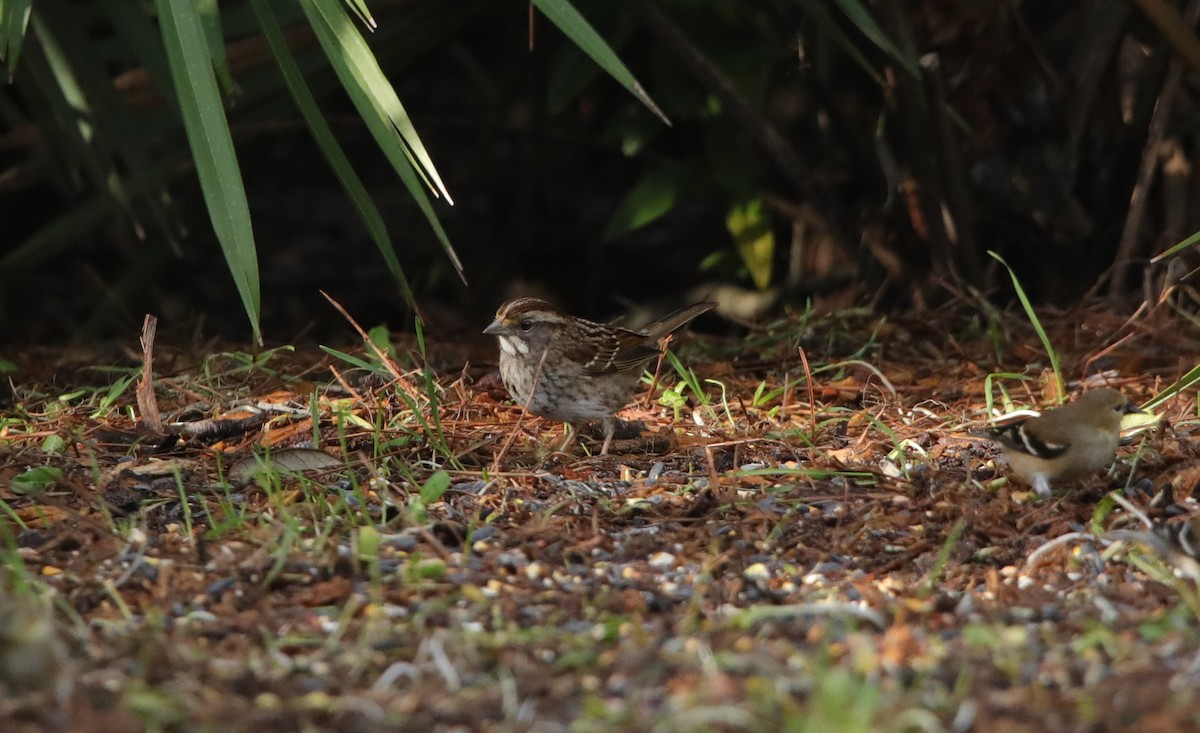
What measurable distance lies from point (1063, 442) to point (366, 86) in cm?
193

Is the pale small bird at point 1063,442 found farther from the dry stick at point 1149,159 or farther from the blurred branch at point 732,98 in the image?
the blurred branch at point 732,98

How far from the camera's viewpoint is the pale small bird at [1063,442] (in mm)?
3947

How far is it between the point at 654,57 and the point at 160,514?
3.25 meters

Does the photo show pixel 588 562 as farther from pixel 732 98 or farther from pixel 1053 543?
pixel 732 98

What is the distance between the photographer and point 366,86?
385 cm

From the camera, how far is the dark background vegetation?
6.11 m

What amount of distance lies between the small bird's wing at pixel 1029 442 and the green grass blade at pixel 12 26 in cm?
265

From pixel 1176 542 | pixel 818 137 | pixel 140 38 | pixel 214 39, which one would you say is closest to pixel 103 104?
pixel 140 38

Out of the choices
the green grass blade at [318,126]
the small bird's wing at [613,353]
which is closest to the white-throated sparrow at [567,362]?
the small bird's wing at [613,353]

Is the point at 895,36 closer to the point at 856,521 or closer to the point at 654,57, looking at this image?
the point at 654,57

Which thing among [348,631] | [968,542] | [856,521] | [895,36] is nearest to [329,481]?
[348,631]

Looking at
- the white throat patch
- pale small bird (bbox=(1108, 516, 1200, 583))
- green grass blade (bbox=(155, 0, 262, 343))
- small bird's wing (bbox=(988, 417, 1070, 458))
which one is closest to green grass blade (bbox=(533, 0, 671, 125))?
green grass blade (bbox=(155, 0, 262, 343))

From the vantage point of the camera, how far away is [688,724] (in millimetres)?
2555

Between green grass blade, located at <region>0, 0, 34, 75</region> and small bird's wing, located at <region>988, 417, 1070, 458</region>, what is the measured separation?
2.65m
